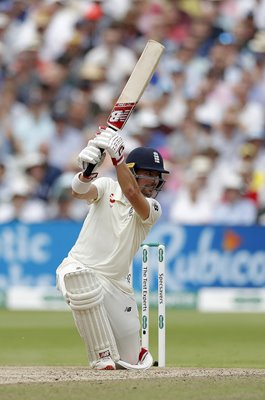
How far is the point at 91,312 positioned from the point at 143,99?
22.9 ft

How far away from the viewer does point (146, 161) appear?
6.32 meters

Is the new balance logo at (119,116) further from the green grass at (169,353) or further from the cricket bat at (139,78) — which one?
the green grass at (169,353)

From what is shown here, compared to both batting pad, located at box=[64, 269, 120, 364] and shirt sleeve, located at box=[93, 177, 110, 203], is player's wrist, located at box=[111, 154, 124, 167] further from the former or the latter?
batting pad, located at box=[64, 269, 120, 364]

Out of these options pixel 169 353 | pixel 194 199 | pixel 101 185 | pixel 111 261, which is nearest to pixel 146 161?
pixel 101 185

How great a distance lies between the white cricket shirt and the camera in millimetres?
6289

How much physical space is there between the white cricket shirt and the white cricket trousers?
0.24 ft

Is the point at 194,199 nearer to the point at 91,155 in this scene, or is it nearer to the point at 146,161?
the point at 146,161

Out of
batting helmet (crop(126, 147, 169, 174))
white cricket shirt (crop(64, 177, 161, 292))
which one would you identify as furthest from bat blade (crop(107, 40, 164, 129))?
white cricket shirt (crop(64, 177, 161, 292))

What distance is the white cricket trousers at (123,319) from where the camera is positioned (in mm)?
6324

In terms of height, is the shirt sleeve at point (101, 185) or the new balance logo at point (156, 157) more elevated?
the new balance logo at point (156, 157)

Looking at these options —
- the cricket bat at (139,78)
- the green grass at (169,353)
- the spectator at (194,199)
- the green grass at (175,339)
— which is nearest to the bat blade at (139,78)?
the cricket bat at (139,78)

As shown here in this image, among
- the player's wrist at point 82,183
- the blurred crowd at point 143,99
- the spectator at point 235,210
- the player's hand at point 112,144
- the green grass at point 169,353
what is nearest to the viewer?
the green grass at point 169,353

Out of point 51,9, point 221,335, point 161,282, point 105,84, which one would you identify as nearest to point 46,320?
point 221,335

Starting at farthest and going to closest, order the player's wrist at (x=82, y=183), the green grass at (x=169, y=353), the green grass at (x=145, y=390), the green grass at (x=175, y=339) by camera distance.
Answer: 1. the green grass at (x=175, y=339)
2. the player's wrist at (x=82, y=183)
3. the green grass at (x=169, y=353)
4. the green grass at (x=145, y=390)
